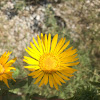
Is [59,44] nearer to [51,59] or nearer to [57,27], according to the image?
[51,59]

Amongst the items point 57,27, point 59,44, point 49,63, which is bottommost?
point 49,63

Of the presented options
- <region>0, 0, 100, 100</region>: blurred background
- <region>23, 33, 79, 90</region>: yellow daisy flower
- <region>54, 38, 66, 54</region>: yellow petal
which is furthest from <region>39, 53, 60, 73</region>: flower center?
<region>0, 0, 100, 100</region>: blurred background

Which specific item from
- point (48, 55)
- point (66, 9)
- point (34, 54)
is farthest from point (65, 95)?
point (66, 9)

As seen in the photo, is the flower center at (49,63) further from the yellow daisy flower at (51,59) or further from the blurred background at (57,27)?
the blurred background at (57,27)

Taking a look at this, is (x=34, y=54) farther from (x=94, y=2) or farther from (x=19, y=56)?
(x=94, y=2)

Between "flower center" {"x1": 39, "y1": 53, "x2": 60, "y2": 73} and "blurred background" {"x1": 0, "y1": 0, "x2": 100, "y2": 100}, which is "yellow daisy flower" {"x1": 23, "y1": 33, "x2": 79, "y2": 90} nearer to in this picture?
"flower center" {"x1": 39, "y1": 53, "x2": 60, "y2": 73}

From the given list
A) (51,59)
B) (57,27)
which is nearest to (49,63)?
(51,59)
